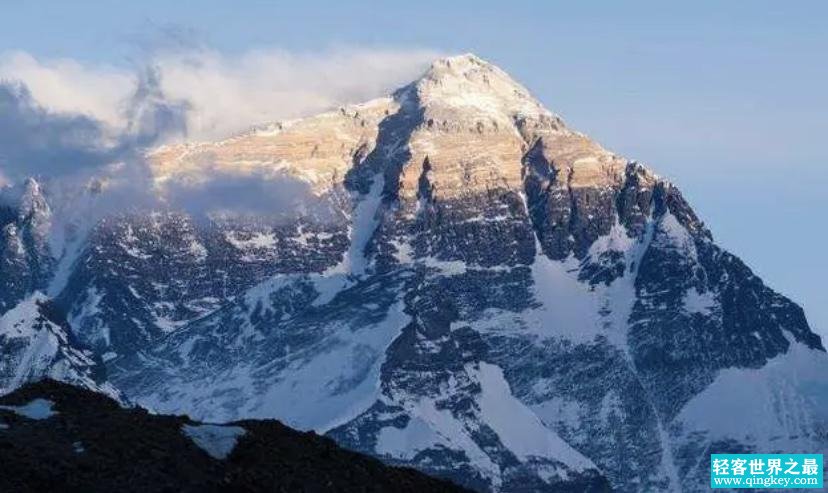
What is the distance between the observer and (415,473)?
132 metres

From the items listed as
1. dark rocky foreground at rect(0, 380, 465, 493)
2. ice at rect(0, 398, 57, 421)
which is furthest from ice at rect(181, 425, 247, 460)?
Answer: ice at rect(0, 398, 57, 421)

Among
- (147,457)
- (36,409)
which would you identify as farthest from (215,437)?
(36,409)

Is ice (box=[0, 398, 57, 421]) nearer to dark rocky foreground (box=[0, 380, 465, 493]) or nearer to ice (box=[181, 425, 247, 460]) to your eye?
dark rocky foreground (box=[0, 380, 465, 493])

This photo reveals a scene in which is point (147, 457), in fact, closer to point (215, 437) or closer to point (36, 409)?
point (215, 437)

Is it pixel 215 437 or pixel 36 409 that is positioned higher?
pixel 36 409

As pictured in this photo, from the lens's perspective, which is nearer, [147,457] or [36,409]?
[147,457]

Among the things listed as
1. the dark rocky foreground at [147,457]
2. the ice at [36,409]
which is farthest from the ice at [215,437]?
the ice at [36,409]

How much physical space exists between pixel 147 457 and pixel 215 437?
17.8 ft

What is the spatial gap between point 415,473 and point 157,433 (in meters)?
15.3

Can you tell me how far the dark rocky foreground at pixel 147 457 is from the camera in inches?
4555

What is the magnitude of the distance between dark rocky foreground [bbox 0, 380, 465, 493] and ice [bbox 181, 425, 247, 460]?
35cm

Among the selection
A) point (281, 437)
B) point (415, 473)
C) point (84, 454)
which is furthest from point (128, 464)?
point (415, 473)

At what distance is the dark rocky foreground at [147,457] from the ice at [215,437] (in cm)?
35

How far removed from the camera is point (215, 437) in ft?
407
